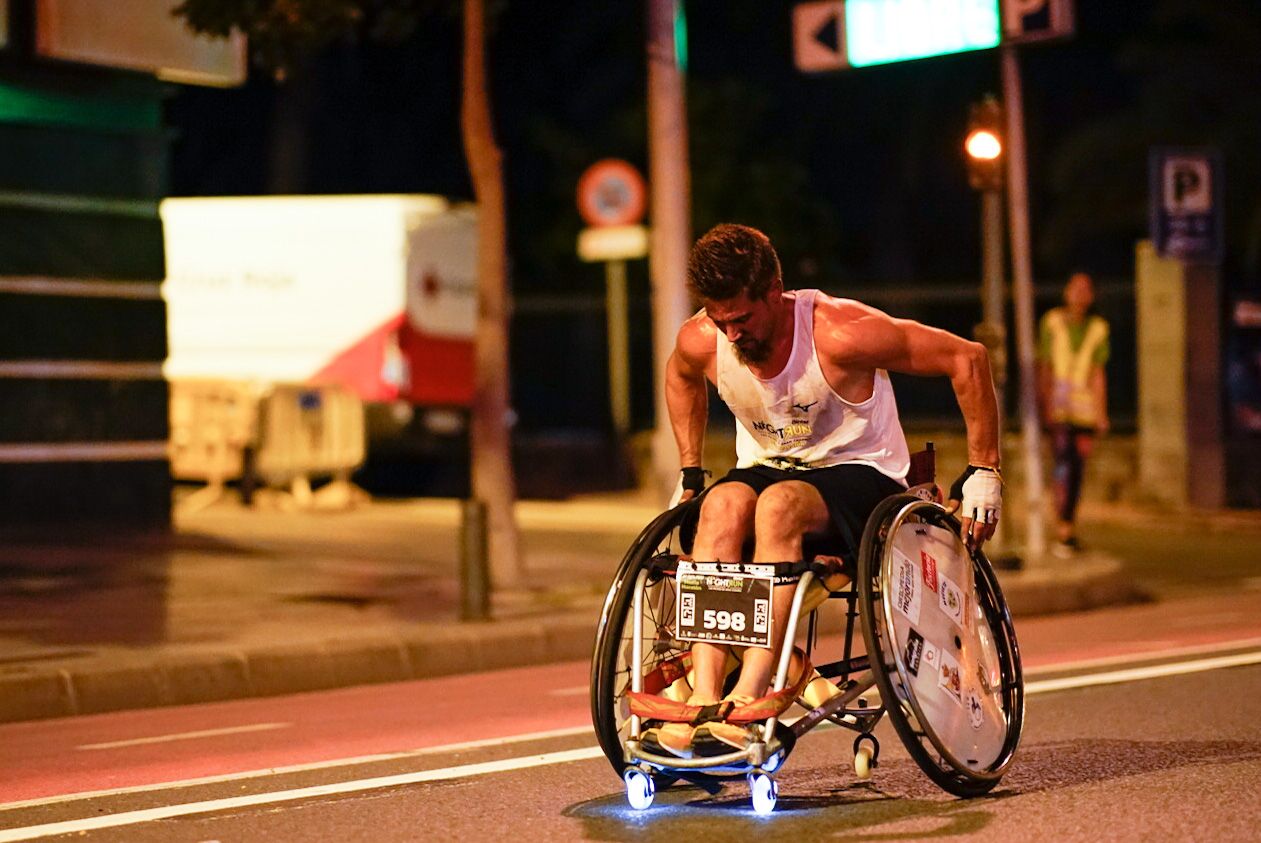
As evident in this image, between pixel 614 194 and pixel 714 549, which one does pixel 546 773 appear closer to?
pixel 714 549

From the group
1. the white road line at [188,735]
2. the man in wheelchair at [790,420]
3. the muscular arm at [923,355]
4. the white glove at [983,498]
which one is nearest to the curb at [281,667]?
the white road line at [188,735]

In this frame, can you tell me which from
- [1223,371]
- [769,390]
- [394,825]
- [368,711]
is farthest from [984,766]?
[1223,371]

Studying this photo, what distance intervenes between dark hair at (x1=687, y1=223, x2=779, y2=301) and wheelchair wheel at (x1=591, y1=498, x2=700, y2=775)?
63 cm

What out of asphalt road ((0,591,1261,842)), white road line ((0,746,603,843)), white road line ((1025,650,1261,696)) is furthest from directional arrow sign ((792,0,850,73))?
white road line ((0,746,603,843))

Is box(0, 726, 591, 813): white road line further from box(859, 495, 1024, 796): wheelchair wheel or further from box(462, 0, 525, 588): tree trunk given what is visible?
box(462, 0, 525, 588): tree trunk

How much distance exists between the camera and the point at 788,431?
258 inches

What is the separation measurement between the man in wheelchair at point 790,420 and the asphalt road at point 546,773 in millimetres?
531

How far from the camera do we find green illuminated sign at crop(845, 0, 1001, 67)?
13430 millimetres

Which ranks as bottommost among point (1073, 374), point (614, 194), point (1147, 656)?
point (1147, 656)

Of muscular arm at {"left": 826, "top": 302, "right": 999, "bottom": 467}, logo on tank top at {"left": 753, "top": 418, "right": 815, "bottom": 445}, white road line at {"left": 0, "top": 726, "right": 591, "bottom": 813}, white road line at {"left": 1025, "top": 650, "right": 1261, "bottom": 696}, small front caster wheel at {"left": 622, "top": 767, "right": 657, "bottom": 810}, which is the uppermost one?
muscular arm at {"left": 826, "top": 302, "right": 999, "bottom": 467}

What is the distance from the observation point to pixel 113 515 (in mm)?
16578

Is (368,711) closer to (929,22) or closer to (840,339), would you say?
(840,339)

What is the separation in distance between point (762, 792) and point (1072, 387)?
9.53 metres

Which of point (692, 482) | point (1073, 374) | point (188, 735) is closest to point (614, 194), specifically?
point (1073, 374)
